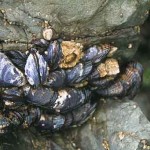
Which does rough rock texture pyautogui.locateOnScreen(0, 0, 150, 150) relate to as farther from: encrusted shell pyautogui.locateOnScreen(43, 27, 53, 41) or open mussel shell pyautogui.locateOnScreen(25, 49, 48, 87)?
open mussel shell pyautogui.locateOnScreen(25, 49, 48, 87)

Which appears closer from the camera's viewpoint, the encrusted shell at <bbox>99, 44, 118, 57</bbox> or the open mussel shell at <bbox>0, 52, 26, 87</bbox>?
the open mussel shell at <bbox>0, 52, 26, 87</bbox>

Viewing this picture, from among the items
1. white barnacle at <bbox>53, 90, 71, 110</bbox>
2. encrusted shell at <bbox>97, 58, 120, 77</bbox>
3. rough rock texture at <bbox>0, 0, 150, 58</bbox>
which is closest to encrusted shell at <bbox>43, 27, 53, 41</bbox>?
rough rock texture at <bbox>0, 0, 150, 58</bbox>

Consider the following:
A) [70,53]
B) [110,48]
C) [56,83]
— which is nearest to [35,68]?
[56,83]

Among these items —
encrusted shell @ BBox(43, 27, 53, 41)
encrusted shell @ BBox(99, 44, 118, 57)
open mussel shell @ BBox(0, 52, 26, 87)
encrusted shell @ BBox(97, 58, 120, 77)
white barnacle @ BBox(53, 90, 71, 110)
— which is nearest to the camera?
open mussel shell @ BBox(0, 52, 26, 87)

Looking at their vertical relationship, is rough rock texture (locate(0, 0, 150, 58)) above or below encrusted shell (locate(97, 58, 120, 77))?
above

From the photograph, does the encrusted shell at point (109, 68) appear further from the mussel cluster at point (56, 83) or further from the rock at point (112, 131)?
the rock at point (112, 131)

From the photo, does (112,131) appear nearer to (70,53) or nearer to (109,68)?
(109,68)

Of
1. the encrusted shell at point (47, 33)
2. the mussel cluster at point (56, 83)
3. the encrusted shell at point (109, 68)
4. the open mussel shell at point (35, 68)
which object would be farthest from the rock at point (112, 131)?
the encrusted shell at point (47, 33)
